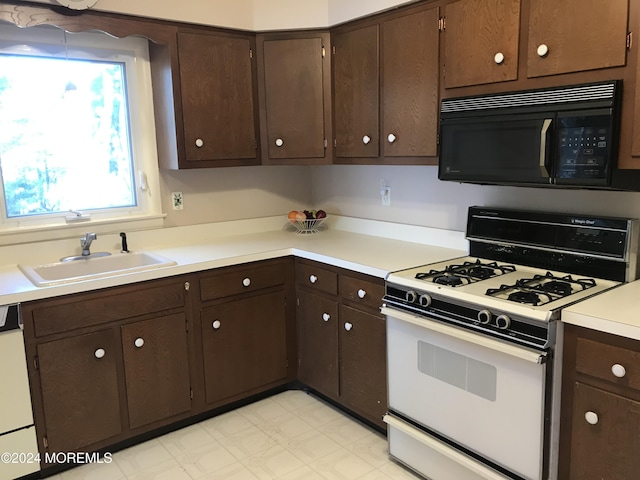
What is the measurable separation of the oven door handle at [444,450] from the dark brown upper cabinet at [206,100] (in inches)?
66.4

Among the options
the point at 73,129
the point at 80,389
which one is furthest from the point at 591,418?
the point at 73,129

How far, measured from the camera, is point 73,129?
9.34ft

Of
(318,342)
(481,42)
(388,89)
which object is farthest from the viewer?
(318,342)

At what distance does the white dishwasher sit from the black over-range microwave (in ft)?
6.39

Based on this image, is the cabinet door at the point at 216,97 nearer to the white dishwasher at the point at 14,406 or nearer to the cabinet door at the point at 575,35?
the white dishwasher at the point at 14,406

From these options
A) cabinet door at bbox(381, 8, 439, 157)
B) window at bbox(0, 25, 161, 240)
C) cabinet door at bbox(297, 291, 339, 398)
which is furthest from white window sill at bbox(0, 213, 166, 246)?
cabinet door at bbox(381, 8, 439, 157)

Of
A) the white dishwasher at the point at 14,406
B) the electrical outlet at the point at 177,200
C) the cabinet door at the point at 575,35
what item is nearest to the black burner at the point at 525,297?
the cabinet door at the point at 575,35

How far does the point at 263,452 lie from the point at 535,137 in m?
1.86

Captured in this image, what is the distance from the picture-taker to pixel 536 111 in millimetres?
1978

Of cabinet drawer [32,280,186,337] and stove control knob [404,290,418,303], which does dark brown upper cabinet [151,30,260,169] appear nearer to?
cabinet drawer [32,280,186,337]

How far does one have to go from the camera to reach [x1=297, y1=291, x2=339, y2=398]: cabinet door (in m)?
2.75

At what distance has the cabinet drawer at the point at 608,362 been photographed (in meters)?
1.54

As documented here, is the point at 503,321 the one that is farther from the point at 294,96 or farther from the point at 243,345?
the point at 294,96

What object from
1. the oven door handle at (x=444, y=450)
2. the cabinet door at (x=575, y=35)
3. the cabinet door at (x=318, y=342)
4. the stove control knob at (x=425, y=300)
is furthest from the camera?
the cabinet door at (x=318, y=342)
